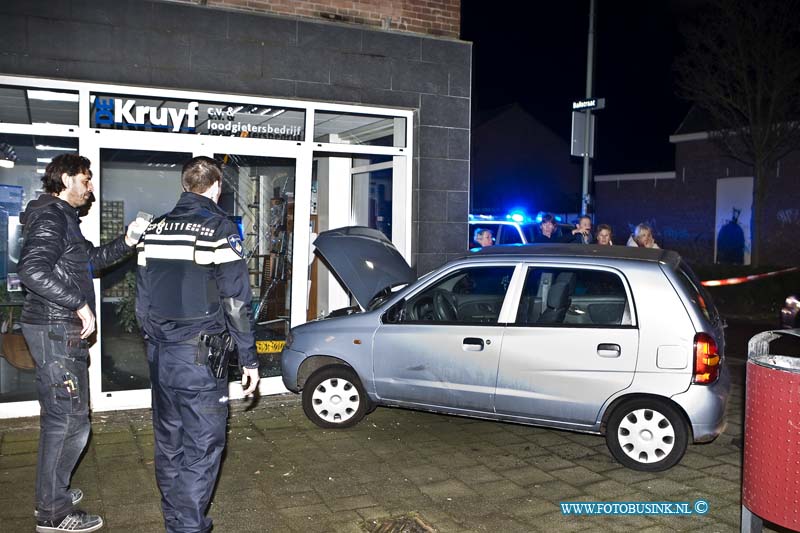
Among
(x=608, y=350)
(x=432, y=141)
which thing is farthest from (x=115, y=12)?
(x=608, y=350)

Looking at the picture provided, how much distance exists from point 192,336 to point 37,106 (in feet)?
14.0

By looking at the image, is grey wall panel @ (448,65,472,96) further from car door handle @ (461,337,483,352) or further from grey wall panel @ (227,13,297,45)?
car door handle @ (461,337,483,352)

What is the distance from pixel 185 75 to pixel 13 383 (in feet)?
11.6

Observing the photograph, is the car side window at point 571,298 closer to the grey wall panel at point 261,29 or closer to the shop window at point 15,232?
the grey wall panel at point 261,29

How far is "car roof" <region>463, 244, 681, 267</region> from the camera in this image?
613 cm

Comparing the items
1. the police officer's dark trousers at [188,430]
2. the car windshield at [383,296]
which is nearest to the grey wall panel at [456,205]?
the car windshield at [383,296]

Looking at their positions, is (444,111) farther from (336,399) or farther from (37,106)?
(37,106)

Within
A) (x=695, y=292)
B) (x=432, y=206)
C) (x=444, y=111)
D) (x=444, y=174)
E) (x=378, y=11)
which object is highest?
(x=378, y=11)

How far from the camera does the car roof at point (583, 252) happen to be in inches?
241

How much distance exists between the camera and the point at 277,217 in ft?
28.2

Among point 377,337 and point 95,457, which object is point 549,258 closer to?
point 377,337

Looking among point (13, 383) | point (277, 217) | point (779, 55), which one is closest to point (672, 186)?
point (779, 55)

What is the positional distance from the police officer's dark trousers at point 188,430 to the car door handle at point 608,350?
10.2 feet

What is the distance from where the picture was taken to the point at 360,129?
A: 927cm
